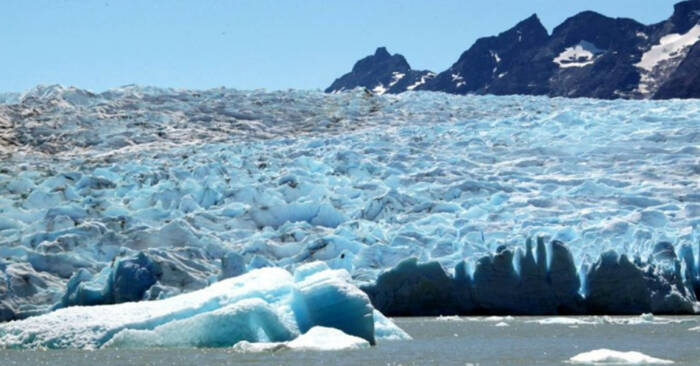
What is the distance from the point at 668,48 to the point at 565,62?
961 centimetres

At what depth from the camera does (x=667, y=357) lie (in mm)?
9227

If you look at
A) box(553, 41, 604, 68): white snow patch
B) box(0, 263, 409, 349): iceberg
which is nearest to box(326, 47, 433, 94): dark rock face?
box(553, 41, 604, 68): white snow patch

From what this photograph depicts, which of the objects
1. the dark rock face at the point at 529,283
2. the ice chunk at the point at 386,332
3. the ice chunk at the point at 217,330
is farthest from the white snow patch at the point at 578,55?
the ice chunk at the point at 217,330

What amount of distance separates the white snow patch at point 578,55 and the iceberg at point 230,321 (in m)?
89.5

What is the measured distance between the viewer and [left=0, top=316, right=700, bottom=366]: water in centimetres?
910

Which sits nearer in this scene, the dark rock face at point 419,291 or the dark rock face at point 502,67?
the dark rock face at point 419,291

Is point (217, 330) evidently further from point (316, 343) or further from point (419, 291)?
point (419, 291)

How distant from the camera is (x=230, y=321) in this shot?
10.4 meters

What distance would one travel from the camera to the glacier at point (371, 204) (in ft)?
49.9

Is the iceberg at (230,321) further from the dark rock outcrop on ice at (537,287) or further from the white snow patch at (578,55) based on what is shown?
the white snow patch at (578,55)

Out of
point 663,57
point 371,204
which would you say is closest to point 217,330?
point 371,204

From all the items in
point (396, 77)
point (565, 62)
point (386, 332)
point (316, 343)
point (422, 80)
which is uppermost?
point (565, 62)

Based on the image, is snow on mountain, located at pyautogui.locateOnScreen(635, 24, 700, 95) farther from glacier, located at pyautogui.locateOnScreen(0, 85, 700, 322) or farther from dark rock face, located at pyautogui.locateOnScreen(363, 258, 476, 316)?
dark rock face, located at pyautogui.locateOnScreen(363, 258, 476, 316)

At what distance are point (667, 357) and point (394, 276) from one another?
252 inches
